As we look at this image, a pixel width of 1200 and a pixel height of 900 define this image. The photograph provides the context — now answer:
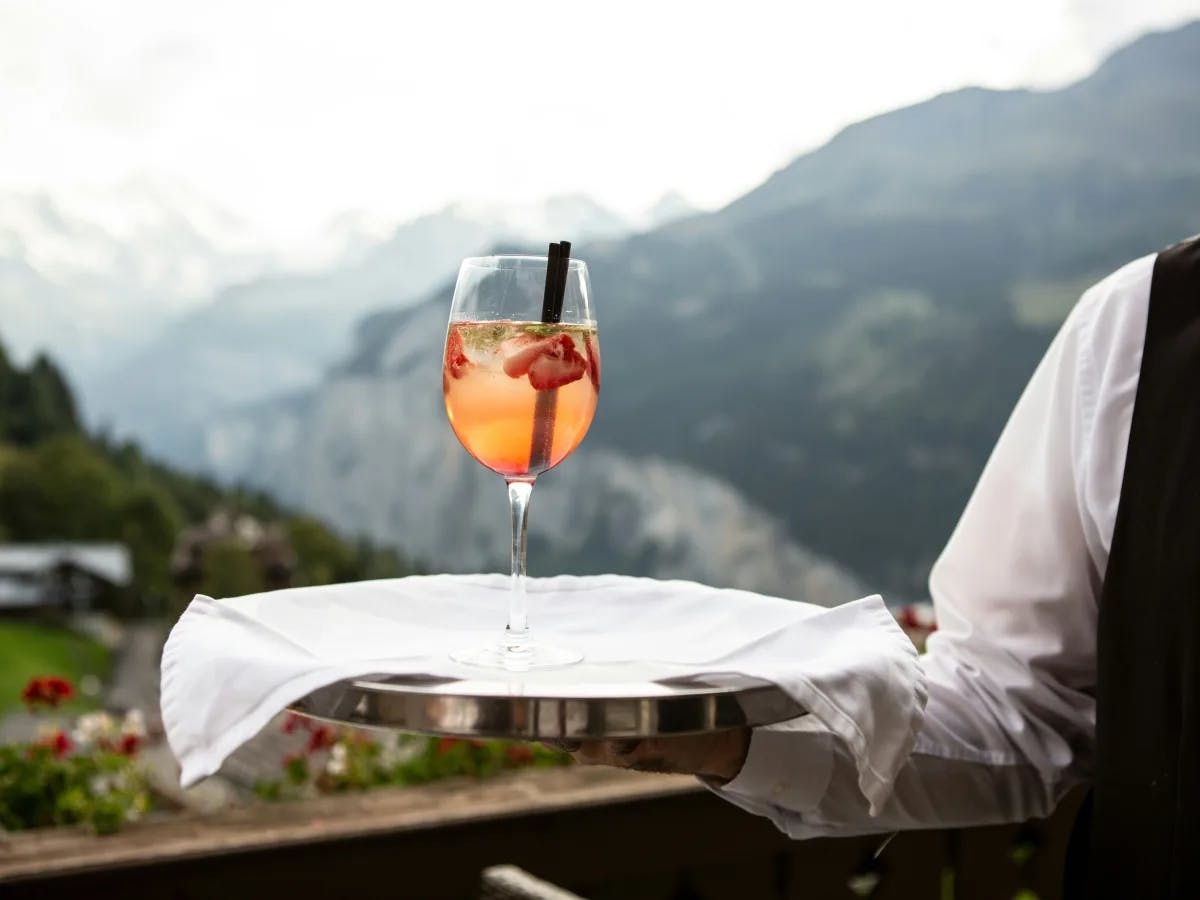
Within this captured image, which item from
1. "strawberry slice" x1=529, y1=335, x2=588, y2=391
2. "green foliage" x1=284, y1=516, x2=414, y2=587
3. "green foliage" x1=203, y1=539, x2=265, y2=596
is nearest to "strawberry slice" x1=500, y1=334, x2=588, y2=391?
"strawberry slice" x1=529, y1=335, x2=588, y2=391

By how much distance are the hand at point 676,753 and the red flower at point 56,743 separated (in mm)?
1555

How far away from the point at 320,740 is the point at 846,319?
1229cm

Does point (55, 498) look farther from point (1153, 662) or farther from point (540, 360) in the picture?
point (1153, 662)

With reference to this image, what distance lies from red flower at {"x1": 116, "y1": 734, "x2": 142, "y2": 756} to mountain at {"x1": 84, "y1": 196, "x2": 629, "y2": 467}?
9.84 m

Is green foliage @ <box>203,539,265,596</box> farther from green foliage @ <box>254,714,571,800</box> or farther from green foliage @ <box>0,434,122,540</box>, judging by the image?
green foliage @ <box>0,434,122,540</box>

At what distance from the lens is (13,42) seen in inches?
432

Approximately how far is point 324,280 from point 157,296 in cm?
186

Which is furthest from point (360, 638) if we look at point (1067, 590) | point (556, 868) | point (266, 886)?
point (556, 868)

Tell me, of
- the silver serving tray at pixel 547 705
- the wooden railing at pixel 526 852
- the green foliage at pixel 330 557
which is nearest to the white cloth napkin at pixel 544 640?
the silver serving tray at pixel 547 705

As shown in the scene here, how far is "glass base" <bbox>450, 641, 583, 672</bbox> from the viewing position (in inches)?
30.1

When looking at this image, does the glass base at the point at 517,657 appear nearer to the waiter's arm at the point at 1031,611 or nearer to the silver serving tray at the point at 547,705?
the silver serving tray at the point at 547,705

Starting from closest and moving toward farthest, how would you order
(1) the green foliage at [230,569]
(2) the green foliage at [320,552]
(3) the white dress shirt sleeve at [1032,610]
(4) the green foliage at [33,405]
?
(3) the white dress shirt sleeve at [1032,610] < (1) the green foliage at [230,569] < (2) the green foliage at [320,552] < (4) the green foliage at [33,405]

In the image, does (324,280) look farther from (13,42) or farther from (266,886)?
(266,886)

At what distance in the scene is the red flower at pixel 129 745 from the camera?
2.19m
